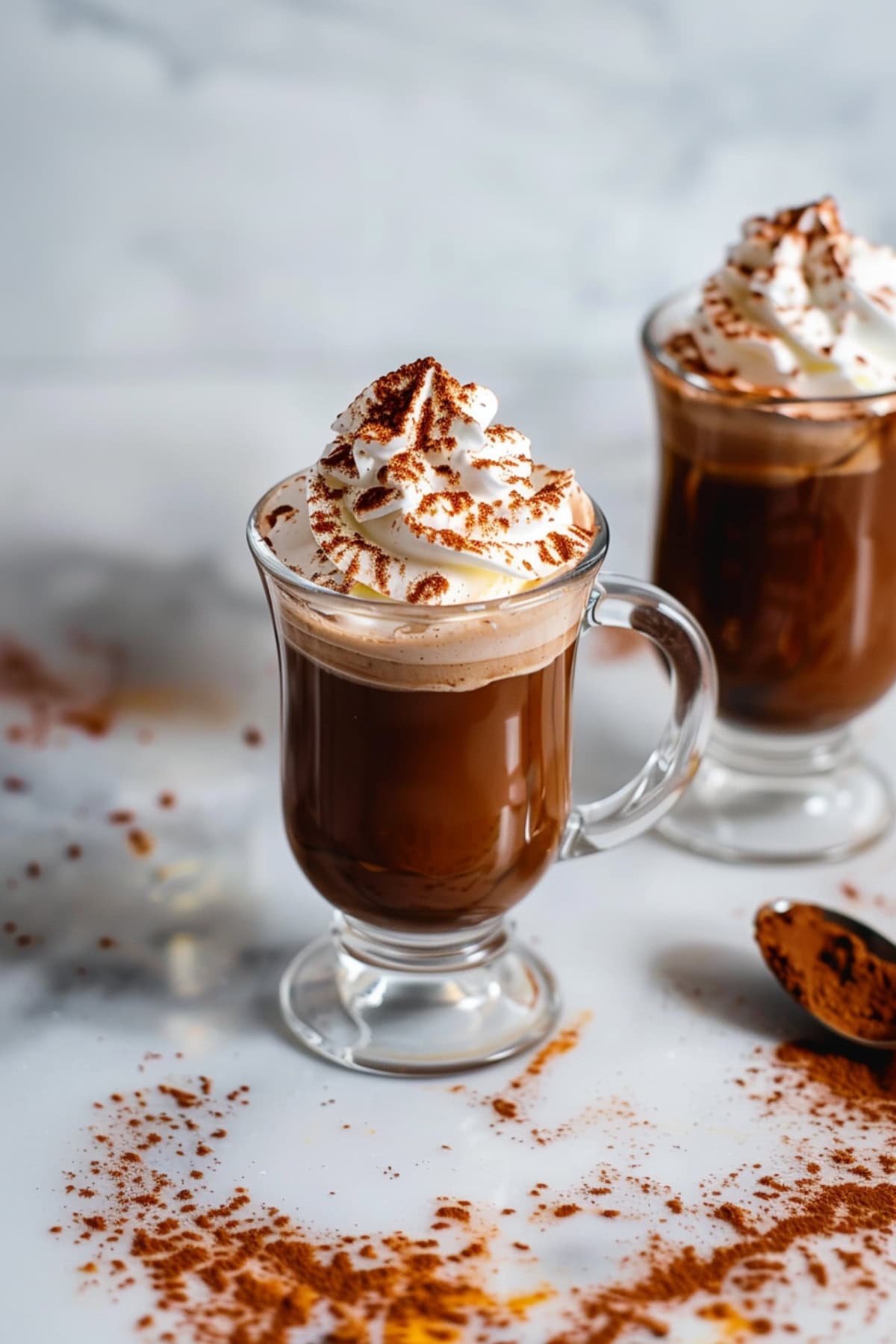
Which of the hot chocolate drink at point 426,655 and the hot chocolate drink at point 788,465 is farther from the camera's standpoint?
the hot chocolate drink at point 788,465

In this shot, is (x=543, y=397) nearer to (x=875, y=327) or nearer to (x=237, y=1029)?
(x=875, y=327)

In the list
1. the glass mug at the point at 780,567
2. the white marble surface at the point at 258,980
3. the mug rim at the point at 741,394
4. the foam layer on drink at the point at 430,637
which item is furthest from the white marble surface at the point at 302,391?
the mug rim at the point at 741,394

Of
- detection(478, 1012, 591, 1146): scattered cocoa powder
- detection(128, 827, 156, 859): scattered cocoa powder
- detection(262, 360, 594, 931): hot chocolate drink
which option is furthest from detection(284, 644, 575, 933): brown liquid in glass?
detection(128, 827, 156, 859): scattered cocoa powder

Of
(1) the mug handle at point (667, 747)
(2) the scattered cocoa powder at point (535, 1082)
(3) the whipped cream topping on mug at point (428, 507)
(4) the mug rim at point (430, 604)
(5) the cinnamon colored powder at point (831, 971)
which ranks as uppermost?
(3) the whipped cream topping on mug at point (428, 507)

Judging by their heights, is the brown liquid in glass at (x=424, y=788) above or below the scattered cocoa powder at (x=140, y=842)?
above

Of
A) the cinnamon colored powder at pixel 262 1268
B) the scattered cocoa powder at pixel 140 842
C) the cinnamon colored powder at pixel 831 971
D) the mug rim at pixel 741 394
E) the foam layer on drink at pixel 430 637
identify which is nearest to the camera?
the cinnamon colored powder at pixel 262 1268

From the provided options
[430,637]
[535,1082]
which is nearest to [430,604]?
[430,637]

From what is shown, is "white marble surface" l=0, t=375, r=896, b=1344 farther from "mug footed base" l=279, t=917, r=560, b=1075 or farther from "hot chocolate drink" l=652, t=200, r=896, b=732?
"hot chocolate drink" l=652, t=200, r=896, b=732

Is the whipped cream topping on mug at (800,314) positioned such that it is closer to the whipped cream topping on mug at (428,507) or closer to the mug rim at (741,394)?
the mug rim at (741,394)

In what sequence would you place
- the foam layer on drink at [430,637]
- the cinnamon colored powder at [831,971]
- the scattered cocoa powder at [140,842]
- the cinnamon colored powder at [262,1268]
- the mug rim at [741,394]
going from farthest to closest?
1. the scattered cocoa powder at [140,842]
2. the mug rim at [741,394]
3. the cinnamon colored powder at [831,971]
4. the foam layer on drink at [430,637]
5. the cinnamon colored powder at [262,1268]
